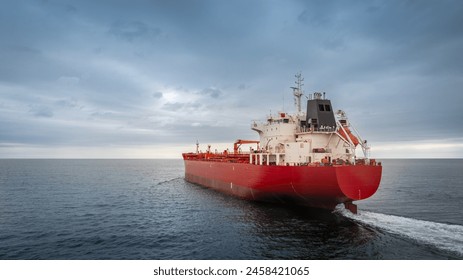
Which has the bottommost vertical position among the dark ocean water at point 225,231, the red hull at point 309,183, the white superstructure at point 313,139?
the dark ocean water at point 225,231

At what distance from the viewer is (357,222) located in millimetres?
23828

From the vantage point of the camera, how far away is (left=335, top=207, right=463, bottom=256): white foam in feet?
60.4

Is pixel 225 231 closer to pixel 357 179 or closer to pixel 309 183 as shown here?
pixel 309 183

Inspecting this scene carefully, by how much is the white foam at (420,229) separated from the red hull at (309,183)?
2.06 m

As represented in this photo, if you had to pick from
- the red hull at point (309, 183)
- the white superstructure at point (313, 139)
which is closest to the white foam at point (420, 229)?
the red hull at point (309, 183)

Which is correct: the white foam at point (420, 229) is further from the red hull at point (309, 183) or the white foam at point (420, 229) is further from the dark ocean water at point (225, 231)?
the red hull at point (309, 183)

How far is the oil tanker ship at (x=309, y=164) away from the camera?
23969mm

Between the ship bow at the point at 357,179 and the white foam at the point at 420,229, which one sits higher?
the ship bow at the point at 357,179

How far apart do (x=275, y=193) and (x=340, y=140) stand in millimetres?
7957

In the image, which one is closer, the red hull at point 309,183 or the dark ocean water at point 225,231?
the dark ocean water at point 225,231

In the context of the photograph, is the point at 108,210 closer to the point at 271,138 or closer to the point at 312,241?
the point at 271,138

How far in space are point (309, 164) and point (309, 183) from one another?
6.01 feet
